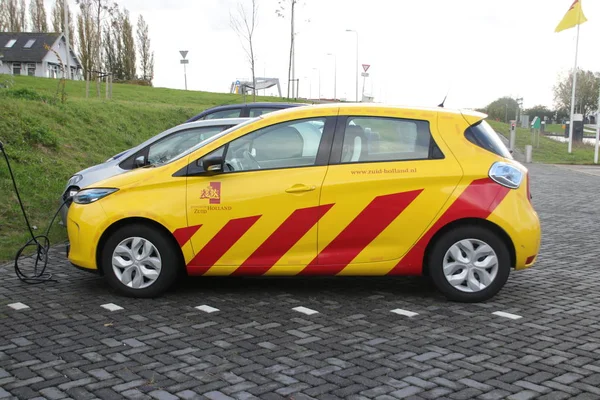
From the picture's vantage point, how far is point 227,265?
6469mm

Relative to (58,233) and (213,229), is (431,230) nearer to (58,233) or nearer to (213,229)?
(213,229)

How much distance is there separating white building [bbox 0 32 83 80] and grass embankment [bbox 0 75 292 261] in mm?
54233

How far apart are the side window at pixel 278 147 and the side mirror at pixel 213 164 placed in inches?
4.7

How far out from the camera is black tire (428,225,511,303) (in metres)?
6.23

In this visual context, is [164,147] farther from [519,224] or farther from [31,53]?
[31,53]

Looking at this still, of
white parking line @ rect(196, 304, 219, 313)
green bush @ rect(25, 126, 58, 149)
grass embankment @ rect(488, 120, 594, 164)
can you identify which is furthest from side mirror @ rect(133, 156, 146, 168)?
grass embankment @ rect(488, 120, 594, 164)

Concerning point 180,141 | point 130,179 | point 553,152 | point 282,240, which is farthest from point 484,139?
point 553,152

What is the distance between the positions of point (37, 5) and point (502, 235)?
276 feet

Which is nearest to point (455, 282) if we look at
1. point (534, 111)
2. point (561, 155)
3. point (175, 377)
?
point (175, 377)

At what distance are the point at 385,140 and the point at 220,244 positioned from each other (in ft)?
5.65

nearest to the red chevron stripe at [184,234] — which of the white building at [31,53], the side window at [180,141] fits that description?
the side window at [180,141]

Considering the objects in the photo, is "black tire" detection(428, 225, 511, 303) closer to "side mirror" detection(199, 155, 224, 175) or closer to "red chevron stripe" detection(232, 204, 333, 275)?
"red chevron stripe" detection(232, 204, 333, 275)

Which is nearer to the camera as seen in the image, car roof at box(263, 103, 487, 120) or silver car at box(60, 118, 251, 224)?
car roof at box(263, 103, 487, 120)

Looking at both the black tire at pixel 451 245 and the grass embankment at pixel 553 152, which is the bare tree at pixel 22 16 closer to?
the grass embankment at pixel 553 152
